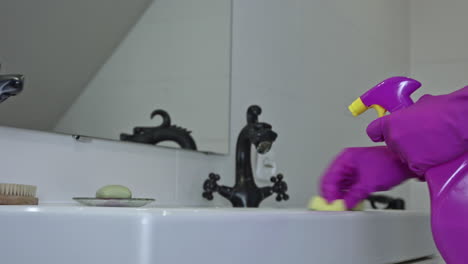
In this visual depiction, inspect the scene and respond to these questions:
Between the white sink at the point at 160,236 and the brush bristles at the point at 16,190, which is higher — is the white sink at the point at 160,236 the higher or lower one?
the lower one

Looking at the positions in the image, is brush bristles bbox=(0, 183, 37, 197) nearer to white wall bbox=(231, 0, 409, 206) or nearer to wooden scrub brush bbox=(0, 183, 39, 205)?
wooden scrub brush bbox=(0, 183, 39, 205)

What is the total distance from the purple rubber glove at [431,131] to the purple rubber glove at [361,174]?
125 mm

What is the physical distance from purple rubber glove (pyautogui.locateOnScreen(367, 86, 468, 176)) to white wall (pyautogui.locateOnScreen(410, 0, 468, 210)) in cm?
175

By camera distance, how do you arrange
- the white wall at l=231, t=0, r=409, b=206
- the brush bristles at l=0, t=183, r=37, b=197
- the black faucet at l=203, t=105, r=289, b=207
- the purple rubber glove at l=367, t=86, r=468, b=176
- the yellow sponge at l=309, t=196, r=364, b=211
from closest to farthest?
the purple rubber glove at l=367, t=86, r=468, b=176 → the brush bristles at l=0, t=183, r=37, b=197 → the yellow sponge at l=309, t=196, r=364, b=211 → the black faucet at l=203, t=105, r=289, b=207 → the white wall at l=231, t=0, r=409, b=206

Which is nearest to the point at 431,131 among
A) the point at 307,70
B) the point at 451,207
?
the point at 451,207

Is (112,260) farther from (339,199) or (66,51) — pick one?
(66,51)

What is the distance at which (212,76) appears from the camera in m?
1.34

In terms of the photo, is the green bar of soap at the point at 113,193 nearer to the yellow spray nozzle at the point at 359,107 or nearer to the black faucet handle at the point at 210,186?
the yellow spray nozzle at the point at 359,107

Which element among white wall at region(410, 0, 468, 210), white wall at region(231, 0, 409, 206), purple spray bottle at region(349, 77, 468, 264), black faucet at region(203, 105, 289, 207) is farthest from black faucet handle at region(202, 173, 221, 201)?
white wall at region(410, 0, 468, 210)

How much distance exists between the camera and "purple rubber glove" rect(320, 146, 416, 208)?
2.75ft

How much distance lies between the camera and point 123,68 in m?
1.11

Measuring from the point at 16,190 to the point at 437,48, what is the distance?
1.99m

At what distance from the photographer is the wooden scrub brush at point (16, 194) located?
2.45ft

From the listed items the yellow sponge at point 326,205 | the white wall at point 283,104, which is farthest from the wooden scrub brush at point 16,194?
the yellow sponge at point 326,205
